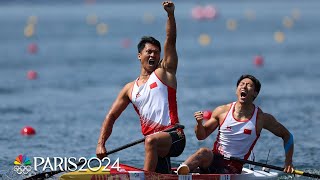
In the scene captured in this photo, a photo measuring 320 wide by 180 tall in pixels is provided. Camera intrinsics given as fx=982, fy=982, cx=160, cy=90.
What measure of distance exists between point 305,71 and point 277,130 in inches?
734

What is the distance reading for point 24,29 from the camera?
199 ft

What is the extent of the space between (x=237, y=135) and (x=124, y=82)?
A: 51.8 ft

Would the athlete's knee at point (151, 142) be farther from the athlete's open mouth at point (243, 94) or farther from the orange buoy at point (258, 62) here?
the orange buoy at point (258, 62)

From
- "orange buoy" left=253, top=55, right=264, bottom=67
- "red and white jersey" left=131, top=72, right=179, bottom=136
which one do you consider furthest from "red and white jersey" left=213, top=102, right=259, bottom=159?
"orange buoy" left=253, top=55, right=264, bottom=67

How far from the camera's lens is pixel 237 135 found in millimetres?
12867

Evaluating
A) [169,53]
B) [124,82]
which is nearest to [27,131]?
[169,53]

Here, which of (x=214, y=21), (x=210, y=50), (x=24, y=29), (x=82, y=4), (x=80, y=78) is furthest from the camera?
(x=82, y=4)

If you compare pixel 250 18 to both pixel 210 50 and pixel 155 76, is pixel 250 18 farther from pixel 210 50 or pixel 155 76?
pixel 155 76

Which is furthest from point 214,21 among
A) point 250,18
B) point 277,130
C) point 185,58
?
point 277,130

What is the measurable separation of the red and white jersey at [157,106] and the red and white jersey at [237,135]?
35.3 inches

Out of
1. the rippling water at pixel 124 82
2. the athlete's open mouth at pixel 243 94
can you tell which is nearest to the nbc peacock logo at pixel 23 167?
the rippling water at pixel 124 82

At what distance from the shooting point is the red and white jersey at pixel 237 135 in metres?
12.9

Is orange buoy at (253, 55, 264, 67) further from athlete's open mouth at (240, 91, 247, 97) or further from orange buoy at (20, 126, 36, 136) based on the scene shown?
athlete's open mouth at (240, 91, 247, 97)

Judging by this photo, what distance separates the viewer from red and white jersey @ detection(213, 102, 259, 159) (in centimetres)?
1286
